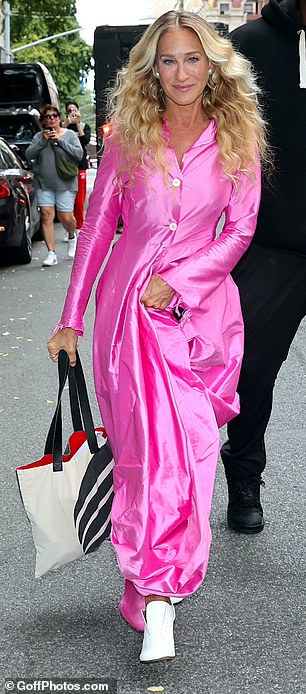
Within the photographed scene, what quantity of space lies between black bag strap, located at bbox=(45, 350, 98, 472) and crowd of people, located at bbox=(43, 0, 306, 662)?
52 mm

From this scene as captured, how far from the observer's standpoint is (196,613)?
3.86 metres

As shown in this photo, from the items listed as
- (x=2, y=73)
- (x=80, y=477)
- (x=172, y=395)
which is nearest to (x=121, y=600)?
(x=80, y=477)

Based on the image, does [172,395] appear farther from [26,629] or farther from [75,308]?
[26,629]

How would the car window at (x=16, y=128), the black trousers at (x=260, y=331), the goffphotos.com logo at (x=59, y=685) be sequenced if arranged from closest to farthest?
1. the goffphotos.com logo at (x=59, y=685)
2. the black trousers at (x=260, y=331)
3. the car window at (x=16, y=128)

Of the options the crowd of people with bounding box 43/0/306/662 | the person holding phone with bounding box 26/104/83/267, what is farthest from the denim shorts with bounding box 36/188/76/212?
the crowd of people with bounding box 43/0/306/662

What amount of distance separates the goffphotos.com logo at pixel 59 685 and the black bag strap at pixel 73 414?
2.15 feet

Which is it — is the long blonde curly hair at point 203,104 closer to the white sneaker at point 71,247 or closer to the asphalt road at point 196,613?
the asphalt road at point 196,613

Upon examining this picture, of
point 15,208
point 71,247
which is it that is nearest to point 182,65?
point 15,208

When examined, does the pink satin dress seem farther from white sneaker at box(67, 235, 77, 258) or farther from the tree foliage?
the tree foliage

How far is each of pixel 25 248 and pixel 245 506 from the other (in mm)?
10097

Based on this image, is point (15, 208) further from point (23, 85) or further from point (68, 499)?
point (23, 85)

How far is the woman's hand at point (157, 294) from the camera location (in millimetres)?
3582

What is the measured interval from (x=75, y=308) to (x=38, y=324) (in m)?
6.17

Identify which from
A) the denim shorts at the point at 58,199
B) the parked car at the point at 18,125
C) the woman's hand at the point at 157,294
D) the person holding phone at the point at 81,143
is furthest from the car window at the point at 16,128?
the woman's hand at the point at 157,294
